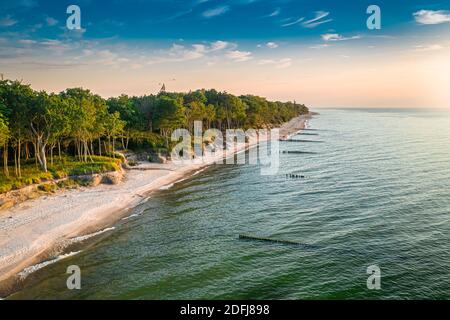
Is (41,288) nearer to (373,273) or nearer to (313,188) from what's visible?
(373,273)

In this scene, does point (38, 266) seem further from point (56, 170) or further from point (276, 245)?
point (56, 170)

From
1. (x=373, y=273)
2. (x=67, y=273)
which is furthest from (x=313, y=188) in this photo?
(x=67, y=273)

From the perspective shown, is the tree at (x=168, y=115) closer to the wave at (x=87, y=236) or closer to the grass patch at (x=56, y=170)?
the grass patch at (x=56, y=170)

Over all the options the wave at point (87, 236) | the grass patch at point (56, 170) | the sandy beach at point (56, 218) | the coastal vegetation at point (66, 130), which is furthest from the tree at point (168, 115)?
the wave at point (87, 236)

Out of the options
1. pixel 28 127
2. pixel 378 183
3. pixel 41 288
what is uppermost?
pixel 28 127

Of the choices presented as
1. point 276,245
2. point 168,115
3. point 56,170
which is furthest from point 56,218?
point 168,115

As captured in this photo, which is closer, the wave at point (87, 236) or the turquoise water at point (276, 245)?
the turquoise water at point (276, 245)

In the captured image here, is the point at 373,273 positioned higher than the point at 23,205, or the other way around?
the point at 23,205
